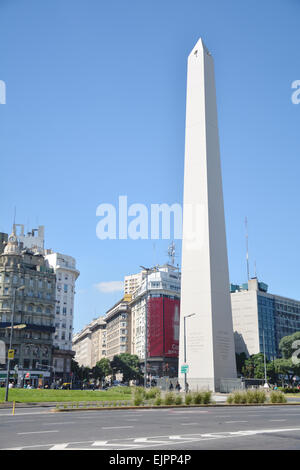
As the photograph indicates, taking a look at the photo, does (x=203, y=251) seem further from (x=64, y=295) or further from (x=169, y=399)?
(x=64, y=295)

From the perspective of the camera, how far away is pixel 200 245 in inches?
2175

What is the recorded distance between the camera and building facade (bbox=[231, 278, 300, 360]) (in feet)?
375

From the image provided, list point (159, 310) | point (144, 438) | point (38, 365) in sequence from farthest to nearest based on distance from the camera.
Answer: point (159, 310), point (38, 365), point (144, 438)

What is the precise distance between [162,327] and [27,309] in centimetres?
3632

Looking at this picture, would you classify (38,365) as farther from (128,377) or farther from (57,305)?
(128,377)

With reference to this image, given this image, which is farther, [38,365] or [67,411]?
[38,365]

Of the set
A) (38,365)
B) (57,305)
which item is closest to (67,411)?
(38,365)

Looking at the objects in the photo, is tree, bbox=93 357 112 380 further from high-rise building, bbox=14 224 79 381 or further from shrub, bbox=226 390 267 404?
shrub, bbox=226 390 267 404

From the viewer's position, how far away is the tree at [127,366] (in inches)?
4109

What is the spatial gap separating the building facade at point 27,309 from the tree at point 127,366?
23464mm

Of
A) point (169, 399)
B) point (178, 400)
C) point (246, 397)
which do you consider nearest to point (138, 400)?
point (169, 399)

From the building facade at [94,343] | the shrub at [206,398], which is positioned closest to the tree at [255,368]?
the shrub at [206,398]
